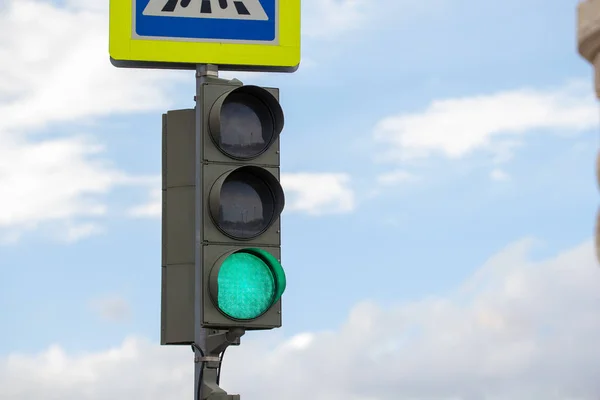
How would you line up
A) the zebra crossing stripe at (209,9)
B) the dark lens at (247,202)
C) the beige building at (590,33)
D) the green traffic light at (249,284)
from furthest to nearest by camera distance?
the zebra crossing stripe at (209,9), the dark lens at (247,202), the green traffic light at (249,284), the beige building at (590,33)

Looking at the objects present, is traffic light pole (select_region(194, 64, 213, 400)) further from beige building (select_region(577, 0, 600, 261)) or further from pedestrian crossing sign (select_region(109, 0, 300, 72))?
beige building (select_region(577, 0, 600, 261))

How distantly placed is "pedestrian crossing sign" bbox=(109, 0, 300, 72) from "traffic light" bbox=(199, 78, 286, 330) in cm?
68

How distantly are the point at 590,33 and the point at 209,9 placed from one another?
3025 mm

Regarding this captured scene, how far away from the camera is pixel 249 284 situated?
667 centimetres

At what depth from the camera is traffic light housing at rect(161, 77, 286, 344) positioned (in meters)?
6.64

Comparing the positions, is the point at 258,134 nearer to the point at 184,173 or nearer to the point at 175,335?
the point at 184,173

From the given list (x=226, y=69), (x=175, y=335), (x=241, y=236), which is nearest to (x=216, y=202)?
(x=241, y=236)

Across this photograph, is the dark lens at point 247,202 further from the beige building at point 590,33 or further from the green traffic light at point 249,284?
the beige building at point 590,33

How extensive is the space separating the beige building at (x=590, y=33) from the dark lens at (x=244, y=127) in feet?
6.94

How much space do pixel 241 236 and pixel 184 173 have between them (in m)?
0.53

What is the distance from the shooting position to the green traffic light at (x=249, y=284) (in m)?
6.62

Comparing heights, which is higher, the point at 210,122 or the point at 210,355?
the point at 210,122

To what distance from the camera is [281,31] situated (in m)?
7.88

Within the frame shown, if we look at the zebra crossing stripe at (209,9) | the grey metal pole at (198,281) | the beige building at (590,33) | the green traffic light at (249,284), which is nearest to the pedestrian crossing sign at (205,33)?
the zebra crossing stripe at (209,9)
